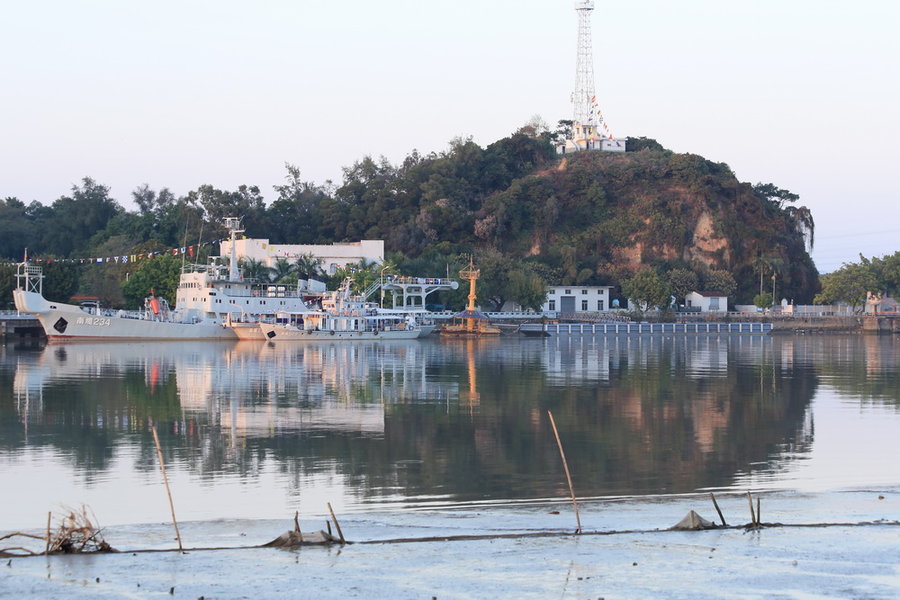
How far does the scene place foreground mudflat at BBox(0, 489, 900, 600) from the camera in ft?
34.8

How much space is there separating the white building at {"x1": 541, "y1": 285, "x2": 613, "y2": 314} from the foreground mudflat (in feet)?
284

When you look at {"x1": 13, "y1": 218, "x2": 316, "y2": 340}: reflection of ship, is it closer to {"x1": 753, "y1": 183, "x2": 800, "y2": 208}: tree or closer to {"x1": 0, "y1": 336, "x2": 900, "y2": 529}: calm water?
{"x1": 0, "y1": 336, "x2": 900, "y2": 529}: calm water

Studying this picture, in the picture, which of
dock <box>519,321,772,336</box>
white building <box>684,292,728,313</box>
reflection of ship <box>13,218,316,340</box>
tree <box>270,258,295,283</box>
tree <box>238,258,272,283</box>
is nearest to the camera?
reflection of ship <box>13,218,316,340</box>

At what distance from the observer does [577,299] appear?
334 feet

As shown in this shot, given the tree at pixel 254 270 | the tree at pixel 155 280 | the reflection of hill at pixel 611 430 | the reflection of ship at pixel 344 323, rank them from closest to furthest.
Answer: the reflection of hill at pixel 611 430 < the reflection of ship at pixel 344 323 < the tree at pixel 155 280 < the tree at pixel 254 270

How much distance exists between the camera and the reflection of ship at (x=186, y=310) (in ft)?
221

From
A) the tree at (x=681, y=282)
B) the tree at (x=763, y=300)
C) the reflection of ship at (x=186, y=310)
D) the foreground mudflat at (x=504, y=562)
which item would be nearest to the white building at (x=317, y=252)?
the reflection of ship at (x=186, y=310)

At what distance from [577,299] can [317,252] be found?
25351 millimetres

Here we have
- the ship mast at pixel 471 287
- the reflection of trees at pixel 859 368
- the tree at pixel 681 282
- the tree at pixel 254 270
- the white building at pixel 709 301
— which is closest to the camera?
the reflection of trees at pixel 859 368

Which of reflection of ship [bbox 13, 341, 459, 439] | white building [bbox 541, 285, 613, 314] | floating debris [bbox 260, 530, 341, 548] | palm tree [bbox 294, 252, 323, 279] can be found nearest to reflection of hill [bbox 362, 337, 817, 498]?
reflection of ship [bbox 13, 341, 459, 439]

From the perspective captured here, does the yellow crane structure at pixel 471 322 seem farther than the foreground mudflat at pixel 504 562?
Yes

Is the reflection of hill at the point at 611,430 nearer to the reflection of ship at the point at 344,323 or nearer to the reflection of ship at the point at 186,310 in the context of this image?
the reflection of ship at the point at 344,323

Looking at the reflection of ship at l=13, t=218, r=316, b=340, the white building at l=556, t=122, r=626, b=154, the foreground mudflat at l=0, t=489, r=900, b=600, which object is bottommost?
the foreground mudflat at l=0, t=489, r=900, b=600

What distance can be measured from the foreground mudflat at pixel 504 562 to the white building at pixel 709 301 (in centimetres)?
9105
